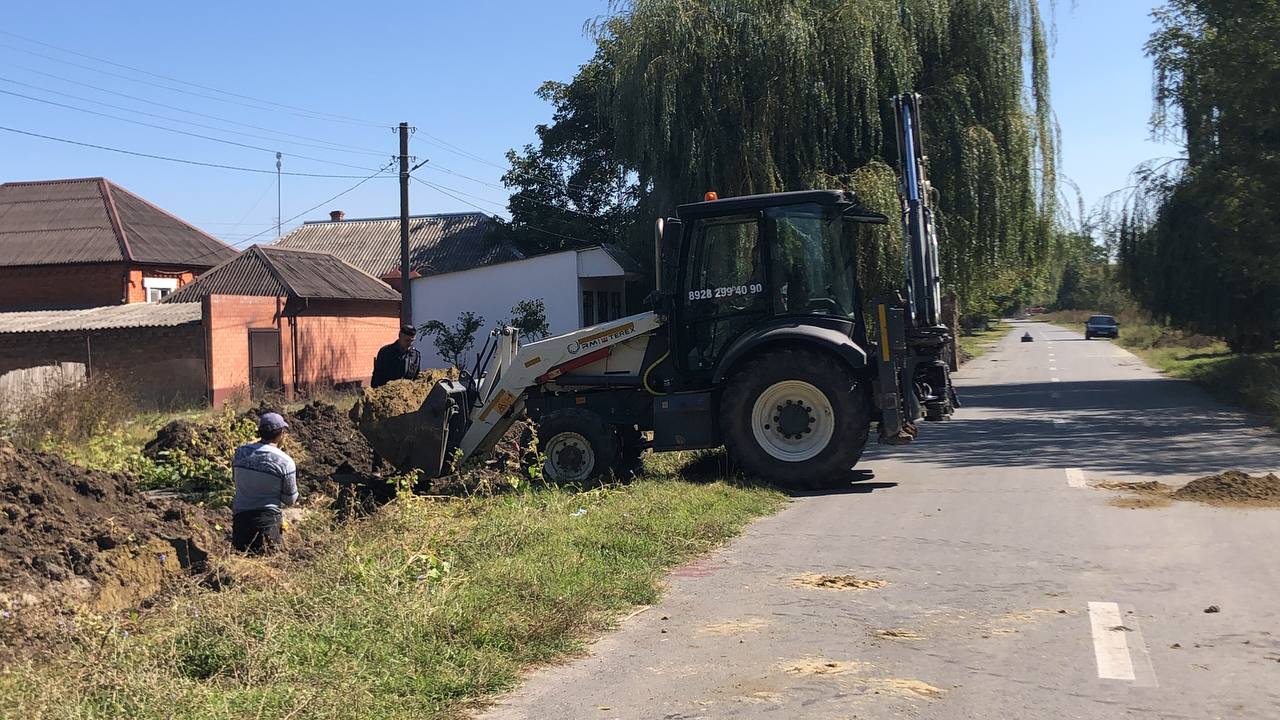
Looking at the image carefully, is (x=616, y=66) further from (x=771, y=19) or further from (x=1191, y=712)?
(x=1191, y=712)

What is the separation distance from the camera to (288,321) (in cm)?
2973

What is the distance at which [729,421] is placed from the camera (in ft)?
36.0

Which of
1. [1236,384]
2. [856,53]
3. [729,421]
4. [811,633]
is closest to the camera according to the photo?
[811,633]

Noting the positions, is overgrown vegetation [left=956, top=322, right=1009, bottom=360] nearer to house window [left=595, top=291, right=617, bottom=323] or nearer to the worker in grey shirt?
house window [left=595, top=291, right=617, bottom=323]

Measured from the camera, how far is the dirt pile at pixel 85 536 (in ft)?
23.9

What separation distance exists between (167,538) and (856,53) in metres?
14.6

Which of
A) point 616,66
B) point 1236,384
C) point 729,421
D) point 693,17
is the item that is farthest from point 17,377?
point 1236,384

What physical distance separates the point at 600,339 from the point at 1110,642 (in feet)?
22.2

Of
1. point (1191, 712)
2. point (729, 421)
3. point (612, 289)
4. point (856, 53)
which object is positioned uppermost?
point (856, 53)

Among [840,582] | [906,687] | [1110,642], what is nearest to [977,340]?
[840,582]

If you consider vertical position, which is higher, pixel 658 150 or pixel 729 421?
pixel 658 150

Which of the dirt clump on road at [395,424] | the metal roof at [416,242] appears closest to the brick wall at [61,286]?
the metal roof at [416,242]

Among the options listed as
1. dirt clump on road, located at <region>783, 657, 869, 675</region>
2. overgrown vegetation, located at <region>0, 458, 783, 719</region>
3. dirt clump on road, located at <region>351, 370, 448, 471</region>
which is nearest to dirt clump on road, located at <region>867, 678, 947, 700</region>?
dirt clump on road, located at <region>783, 657, 869, 675</region>

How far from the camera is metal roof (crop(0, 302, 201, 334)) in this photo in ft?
90.2
